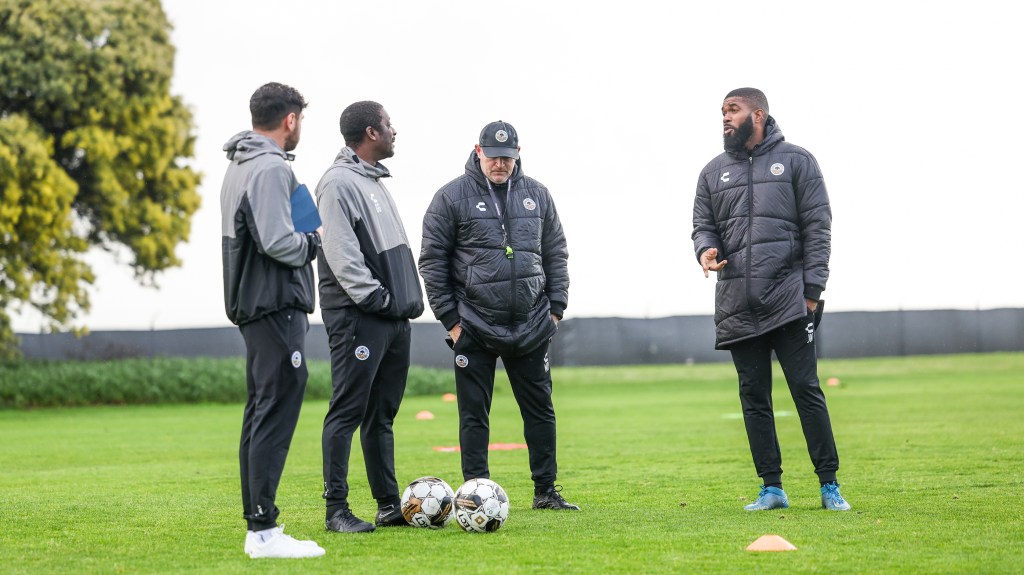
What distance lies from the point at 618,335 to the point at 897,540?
26.6 metres

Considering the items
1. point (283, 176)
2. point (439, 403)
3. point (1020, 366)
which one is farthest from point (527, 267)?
point (1020, 366)

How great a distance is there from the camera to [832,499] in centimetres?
646

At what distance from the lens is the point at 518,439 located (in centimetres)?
1248

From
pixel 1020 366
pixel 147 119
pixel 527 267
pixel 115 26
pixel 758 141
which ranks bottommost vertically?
pixel 1020 366

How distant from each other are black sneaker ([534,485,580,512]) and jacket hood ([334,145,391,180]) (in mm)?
1993

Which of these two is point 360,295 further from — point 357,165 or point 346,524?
point 346,524

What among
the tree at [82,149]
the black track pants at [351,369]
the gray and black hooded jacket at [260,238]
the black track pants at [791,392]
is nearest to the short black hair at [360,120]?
the black track pants at [351,369]

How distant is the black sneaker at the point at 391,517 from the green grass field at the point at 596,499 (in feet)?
0.83

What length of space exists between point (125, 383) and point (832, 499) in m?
17.0

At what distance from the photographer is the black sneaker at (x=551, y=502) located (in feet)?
22.1

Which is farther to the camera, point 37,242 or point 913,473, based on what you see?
point 37,242

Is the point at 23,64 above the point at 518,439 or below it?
above

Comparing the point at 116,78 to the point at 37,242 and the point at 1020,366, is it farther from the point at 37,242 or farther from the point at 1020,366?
the point at 1020,366

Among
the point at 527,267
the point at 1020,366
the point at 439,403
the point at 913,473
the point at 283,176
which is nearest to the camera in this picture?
the point at 283,176
